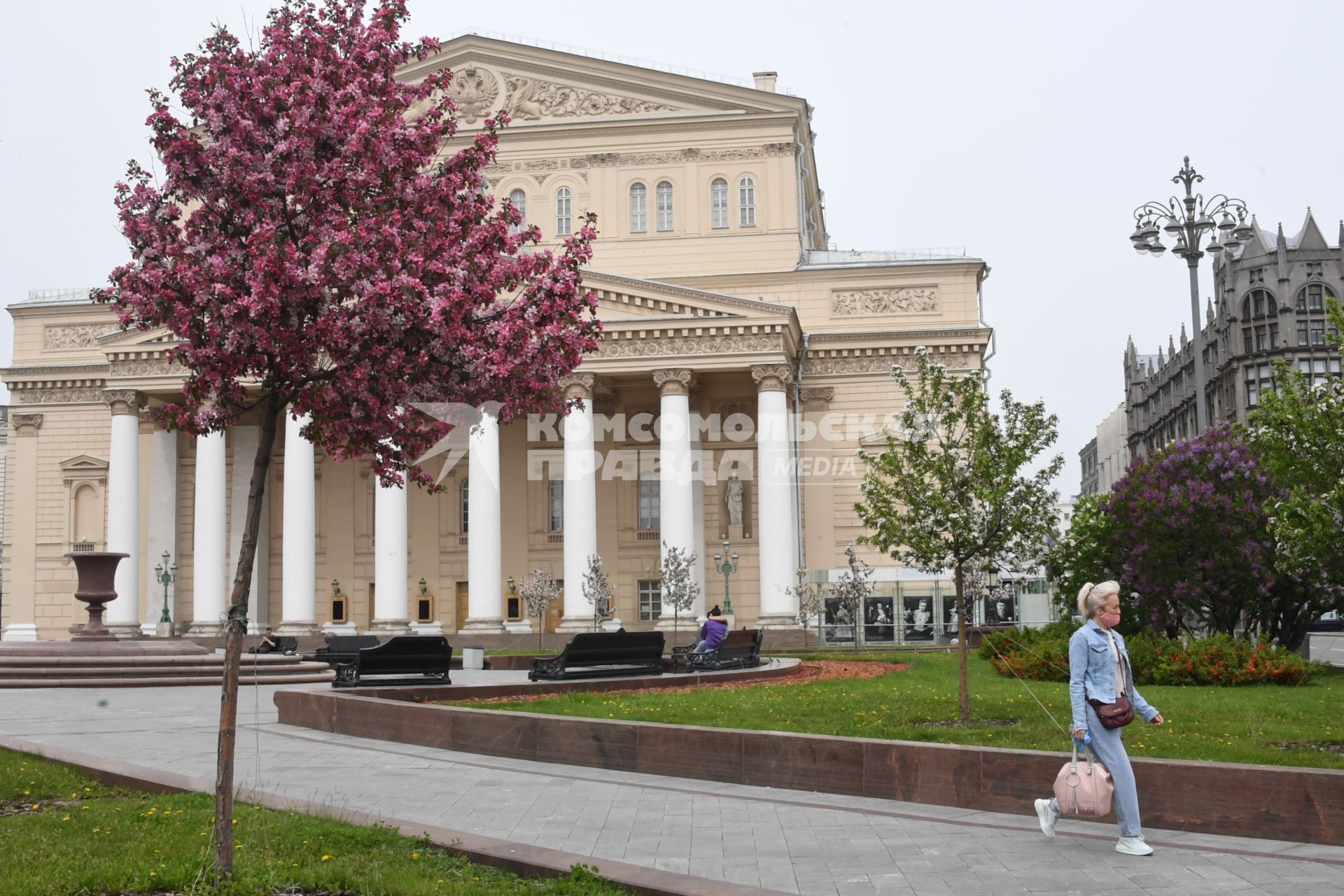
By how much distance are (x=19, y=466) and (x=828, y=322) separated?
3268 centimetres

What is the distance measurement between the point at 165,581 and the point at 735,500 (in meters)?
21.0

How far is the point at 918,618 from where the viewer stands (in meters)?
45.3

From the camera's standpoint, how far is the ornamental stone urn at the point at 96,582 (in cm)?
3095

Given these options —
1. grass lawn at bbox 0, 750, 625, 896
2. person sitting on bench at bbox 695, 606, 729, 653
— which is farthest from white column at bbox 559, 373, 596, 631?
grass lawn at bbox 0, 750, 625, 896

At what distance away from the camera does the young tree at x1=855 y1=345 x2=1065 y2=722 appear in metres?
16.5

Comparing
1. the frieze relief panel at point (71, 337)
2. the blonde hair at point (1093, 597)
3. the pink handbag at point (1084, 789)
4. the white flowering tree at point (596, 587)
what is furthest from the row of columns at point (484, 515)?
the pink handbag at point (1084, 789)

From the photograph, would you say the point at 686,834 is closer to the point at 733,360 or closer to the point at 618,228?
the point at 733,360

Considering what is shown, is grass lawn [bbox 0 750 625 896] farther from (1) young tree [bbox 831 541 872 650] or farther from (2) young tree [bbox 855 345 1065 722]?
(1) young tree [bbox 831 541 872 650]

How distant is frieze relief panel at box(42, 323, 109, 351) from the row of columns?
21.5 feet

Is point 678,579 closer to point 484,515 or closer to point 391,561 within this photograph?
point 484,515

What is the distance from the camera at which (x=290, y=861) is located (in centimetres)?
875

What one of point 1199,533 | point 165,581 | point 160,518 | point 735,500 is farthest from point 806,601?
point 160,518

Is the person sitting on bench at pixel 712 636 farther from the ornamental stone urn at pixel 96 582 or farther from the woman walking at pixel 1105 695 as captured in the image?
the woman walking at pixel 1105 695

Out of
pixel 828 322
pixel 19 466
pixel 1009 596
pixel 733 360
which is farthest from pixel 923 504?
pixel 19 466
